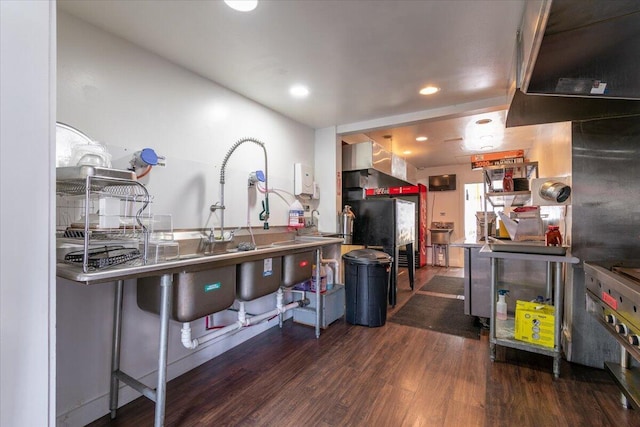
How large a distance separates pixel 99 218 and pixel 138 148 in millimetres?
568

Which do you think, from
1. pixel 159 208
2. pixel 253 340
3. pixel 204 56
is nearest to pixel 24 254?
pixel 159 208

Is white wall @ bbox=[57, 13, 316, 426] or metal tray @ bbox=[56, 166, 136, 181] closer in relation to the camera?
metal tray @ bbox=[56, 166, 136, 181]

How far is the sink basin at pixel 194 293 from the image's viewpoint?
1554 mm

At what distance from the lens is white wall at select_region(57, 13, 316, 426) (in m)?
1.62

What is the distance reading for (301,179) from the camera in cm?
333

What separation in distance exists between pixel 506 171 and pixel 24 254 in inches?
134

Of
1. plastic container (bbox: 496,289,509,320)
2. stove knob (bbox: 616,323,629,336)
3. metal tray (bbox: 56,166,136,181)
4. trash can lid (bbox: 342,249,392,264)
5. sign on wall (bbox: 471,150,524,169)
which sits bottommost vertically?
plastic container (bbox: 496,289,509,320)

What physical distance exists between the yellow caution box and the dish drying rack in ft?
8.39

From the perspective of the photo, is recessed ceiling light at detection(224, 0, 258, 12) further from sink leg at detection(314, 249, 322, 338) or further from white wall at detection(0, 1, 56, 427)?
sink leg at detection(314, 249, 322, 338)

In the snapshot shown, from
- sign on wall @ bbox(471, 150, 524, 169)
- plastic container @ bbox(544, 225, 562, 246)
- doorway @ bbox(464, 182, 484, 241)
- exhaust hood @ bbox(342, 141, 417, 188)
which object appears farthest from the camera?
doorway @ bbox(464, 182, 484, 241)

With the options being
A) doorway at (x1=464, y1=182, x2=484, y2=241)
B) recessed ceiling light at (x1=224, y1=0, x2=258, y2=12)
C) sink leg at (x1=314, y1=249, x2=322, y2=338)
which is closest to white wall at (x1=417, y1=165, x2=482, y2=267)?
doorway at (x1=464, y1=182, x2=484, y2=241)

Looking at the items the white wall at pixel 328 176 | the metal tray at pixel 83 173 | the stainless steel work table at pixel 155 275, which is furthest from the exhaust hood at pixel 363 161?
the metal tray at pixel 83 173

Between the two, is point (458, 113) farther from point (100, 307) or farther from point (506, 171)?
point (100, 307)

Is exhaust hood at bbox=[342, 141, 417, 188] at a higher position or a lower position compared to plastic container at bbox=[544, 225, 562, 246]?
higher
